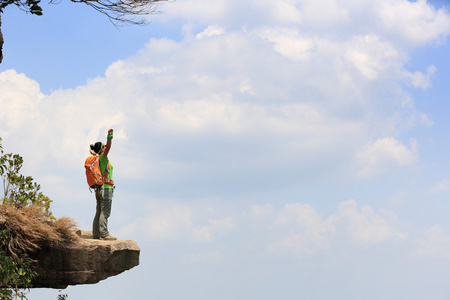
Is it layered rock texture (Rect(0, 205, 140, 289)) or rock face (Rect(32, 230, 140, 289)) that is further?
rock face (Rect(32, 230, 140, 289))

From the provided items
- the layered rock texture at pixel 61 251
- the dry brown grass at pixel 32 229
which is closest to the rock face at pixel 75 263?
the layered rock texture at pixel 61 251

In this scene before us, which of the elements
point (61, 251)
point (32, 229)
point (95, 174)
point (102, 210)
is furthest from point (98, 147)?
point (61, 251)

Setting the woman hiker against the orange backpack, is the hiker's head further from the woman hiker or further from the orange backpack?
the orange backpack

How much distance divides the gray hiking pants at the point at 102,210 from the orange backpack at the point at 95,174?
0.17 m

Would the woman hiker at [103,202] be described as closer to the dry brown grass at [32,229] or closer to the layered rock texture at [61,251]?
the layered rock texture at [61,251]

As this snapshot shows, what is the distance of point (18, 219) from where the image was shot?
11859 millimetres

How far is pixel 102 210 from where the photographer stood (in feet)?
42.3

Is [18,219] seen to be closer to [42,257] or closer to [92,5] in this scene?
[42,257]

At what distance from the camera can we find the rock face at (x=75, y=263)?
1223 centimetres

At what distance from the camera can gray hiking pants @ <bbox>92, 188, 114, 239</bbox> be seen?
42.2 feet

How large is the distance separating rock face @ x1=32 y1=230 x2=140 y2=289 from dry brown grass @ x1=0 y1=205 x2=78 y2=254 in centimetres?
22

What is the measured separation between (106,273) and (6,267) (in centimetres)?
246

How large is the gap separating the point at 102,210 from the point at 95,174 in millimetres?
859

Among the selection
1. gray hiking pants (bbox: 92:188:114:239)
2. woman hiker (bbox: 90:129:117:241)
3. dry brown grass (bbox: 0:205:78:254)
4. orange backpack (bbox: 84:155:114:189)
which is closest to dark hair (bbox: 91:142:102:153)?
woman hiker (bbox: 90:129:117:241)
